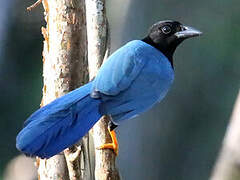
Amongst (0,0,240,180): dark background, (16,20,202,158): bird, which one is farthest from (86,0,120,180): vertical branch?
(0,0,240,180): dark background

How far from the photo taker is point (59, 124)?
1242mm

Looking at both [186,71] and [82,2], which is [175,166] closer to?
[186,71]

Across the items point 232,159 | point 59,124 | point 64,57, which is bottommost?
point 232,159

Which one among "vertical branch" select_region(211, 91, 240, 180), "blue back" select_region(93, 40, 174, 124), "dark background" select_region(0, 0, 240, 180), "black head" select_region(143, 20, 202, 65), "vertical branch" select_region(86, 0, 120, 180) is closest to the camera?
"blue back" select_region(93, 40, 174, 124)

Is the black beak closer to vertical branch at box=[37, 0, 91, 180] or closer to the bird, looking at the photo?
the bird

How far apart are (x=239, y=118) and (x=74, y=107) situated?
1217mm

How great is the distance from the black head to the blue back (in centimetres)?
7

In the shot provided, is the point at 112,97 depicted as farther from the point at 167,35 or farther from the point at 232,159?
the point at 232,159

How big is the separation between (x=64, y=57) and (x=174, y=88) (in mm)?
1672

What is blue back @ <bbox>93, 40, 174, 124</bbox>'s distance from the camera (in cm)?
136

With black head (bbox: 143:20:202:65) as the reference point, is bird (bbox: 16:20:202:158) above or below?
below

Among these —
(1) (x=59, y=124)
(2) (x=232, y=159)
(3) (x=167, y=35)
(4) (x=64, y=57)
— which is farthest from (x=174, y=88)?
(1) (x=59, y=124)

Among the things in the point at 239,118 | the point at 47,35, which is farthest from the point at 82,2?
the point at 239,118

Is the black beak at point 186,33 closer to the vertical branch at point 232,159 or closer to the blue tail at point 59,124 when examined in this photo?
the blue tail at point 59,124
